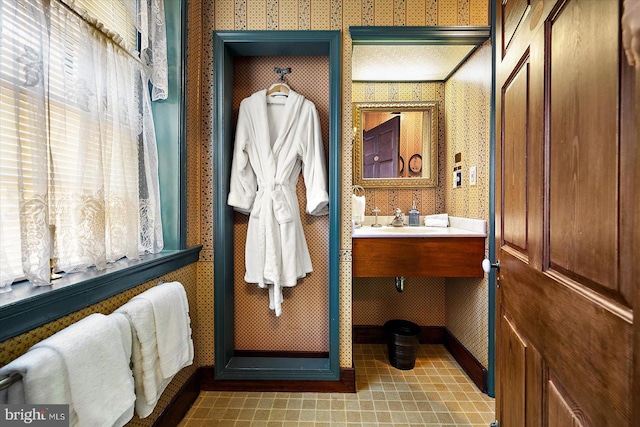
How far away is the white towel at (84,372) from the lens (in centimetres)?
64

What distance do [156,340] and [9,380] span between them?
49cm

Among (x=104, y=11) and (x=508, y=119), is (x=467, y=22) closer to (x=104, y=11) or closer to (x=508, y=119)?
(x=508, y=119)

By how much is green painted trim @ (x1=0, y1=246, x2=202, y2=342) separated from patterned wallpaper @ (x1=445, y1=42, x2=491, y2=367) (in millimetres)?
1880

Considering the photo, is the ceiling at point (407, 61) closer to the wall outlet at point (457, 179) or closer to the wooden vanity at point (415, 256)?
the wall outlet at point (457, 179)

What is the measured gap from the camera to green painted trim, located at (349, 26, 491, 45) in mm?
1730

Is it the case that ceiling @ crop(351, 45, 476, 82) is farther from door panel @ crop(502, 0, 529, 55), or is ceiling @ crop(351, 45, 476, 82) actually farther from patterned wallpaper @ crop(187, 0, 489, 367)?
door panel @ crop(502, 0, 529, 55)

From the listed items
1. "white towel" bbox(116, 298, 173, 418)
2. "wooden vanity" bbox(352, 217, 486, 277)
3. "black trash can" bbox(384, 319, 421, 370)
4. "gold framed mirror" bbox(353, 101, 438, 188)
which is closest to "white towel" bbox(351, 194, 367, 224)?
"gold framed mirror" bbox(353, 101, 438, 188)

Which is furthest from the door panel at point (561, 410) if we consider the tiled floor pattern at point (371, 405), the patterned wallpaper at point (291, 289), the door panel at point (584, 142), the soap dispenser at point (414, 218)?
the soap dispenser at point (414, 218)

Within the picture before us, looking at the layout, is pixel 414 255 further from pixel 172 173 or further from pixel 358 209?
pixel 172 173

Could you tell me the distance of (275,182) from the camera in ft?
5.90

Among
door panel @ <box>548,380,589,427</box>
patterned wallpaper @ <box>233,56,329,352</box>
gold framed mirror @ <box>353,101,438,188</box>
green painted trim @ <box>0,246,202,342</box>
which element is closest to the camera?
door panel @ <box>548,380,589,427</box>

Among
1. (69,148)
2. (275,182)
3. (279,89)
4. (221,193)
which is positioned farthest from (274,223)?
(69,148)

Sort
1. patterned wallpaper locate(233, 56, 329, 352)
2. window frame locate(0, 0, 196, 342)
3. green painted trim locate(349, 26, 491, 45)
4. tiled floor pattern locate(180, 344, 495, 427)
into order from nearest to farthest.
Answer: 1. window frame locate(0, 0, 196, 342)
2. tiled floor pattern locate(180, 344, 495, 427)
3. green painted trim locate(349, 26, 491, 45)
4. patterned wallpaper locate(233, 56, 329, 352)

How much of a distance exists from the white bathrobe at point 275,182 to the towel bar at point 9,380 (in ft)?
3.91
